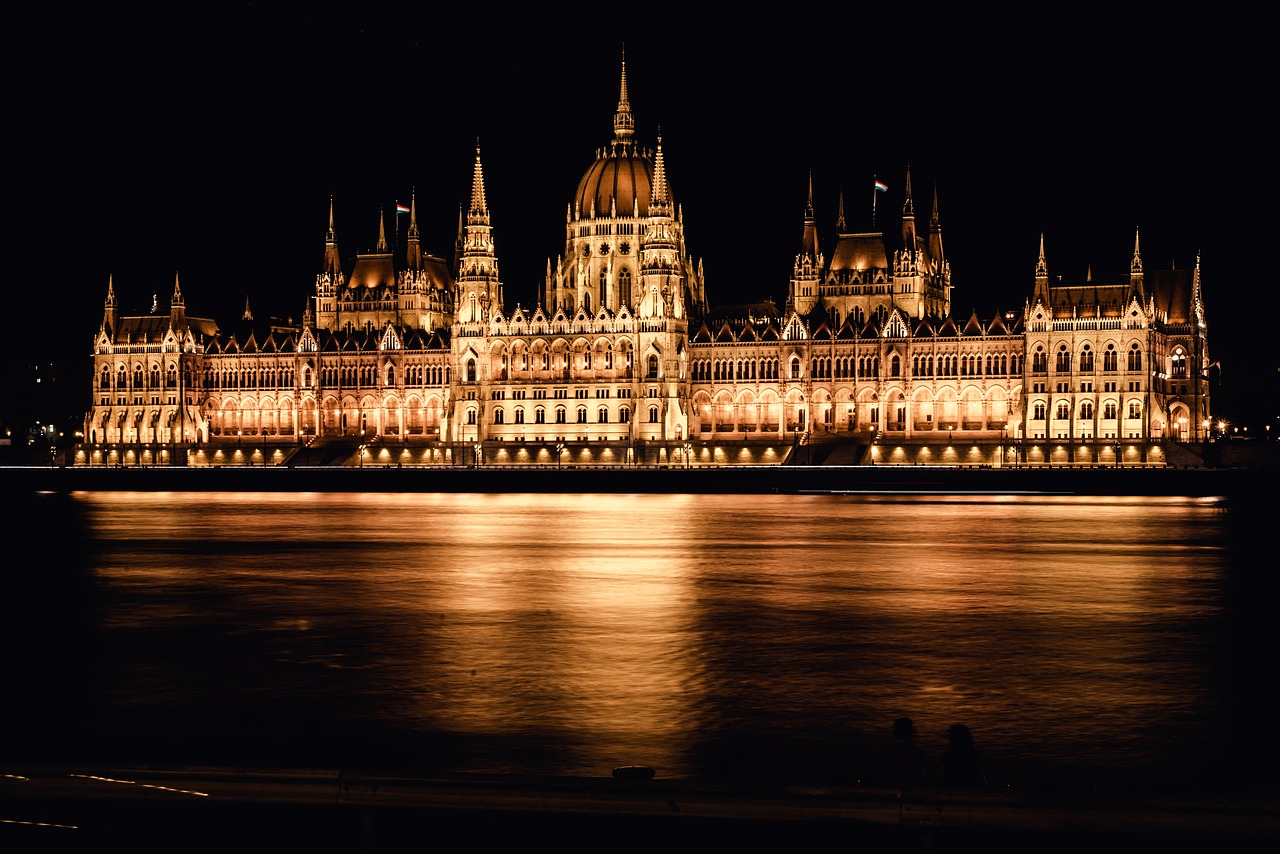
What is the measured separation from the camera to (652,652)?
23578 mm

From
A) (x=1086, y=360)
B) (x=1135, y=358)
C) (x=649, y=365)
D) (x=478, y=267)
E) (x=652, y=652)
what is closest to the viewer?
(x=652, y=652)

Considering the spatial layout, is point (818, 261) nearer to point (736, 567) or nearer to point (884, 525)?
point (884, 525)

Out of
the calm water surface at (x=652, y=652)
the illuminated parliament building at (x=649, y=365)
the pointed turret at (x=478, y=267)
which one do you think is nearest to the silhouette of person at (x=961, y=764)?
the calm water surface at (x=652, y=652)

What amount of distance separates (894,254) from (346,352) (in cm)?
4294

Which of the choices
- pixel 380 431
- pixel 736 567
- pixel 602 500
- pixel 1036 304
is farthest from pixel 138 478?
pixel 736 567

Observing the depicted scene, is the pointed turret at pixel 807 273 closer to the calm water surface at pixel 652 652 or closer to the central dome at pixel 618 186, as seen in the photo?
the central dome at pixel 618 186

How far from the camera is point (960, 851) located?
10.1 m

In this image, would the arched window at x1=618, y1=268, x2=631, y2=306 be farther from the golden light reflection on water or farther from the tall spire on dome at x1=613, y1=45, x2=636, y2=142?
the golden light reflection on water

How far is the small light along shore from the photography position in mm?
79875

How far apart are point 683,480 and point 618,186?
38273mm

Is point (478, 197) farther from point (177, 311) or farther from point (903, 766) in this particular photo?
point (903, 766)

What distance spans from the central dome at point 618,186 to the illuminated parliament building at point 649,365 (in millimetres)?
179

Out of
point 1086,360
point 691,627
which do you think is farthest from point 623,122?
point 691,627

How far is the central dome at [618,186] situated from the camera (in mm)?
117188
